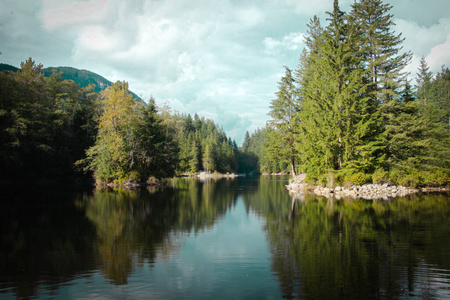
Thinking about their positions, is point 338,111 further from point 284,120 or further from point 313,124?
point 284,120

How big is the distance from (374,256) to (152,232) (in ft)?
27.8

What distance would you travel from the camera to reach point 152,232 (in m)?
12.1

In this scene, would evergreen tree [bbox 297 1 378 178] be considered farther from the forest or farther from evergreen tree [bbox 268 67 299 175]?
evergreen tree [bbox 268 67 299 175]

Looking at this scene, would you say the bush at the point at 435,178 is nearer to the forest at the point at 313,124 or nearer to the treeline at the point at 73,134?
the forest at the point at 313,124

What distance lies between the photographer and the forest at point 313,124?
2709cm

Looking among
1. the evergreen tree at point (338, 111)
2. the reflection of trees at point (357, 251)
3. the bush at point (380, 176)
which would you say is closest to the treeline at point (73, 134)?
the evergreen tree at point (338, 111)

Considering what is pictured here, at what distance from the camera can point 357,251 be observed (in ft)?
29.3

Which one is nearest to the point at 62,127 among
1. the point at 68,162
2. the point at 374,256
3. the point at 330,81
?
the point at 68,162

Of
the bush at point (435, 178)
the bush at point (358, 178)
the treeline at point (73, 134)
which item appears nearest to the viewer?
the bush at point (358, 178)

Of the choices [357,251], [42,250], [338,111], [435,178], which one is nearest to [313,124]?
[338,111]

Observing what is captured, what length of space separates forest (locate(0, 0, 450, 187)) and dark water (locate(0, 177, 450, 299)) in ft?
42.2

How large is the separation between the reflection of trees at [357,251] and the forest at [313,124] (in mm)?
12302

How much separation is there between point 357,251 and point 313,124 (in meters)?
20.2

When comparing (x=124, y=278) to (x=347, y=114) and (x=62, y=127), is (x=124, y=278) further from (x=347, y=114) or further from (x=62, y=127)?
(x=62, y=127)
